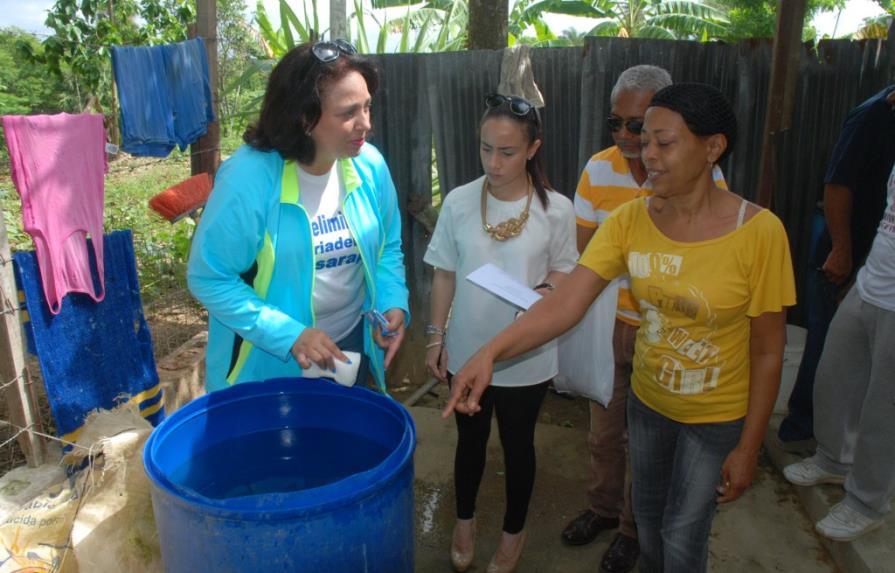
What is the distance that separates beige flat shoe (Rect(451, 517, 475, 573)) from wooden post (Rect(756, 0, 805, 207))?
243 cm

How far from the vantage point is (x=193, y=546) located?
1376 millimetres

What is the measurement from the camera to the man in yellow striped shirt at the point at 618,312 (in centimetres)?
241

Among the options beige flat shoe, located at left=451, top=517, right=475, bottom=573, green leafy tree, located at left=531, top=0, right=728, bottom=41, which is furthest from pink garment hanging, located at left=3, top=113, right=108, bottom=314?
green leafy tree, located at left=531, top=0, right=728, bottom=41

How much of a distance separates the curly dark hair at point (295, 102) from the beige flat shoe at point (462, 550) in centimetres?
160

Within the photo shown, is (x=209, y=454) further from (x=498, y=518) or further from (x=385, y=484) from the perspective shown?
(x=498, y=518)

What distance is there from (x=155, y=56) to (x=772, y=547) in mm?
3840

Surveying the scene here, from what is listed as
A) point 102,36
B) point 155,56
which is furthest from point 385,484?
point 102,36

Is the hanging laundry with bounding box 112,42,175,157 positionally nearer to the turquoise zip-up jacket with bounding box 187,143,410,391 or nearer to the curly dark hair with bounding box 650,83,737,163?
the turquoise zip-up jacket with bounding box 187,143,410,391

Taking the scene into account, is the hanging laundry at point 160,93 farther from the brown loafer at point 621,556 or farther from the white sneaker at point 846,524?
the white sneaker at point 846,524

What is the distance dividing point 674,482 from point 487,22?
15.7 feet

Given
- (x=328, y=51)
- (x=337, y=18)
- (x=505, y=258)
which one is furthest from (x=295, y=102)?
(x=337, y=18)

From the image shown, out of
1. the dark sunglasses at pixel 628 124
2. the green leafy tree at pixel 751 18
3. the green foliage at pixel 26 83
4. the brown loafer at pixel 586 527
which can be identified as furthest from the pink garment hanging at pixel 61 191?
the green leafy tree at pixel 751 18

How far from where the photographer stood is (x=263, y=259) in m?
1.92

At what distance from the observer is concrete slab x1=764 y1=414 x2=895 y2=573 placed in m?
2.56
